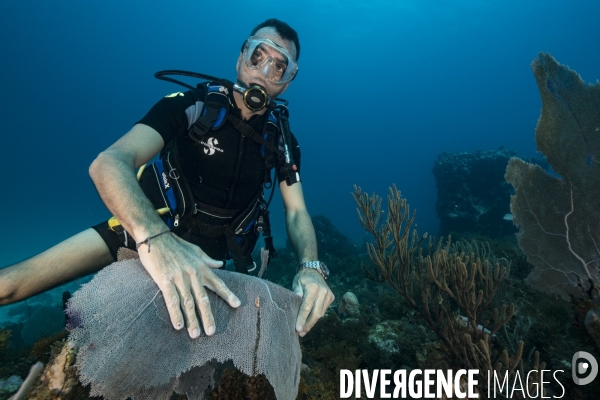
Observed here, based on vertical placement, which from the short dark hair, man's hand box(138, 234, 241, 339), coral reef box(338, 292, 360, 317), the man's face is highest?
the short dark hair

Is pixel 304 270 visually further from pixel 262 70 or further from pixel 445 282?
pixel 262 70

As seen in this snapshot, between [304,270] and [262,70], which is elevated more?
[262,70]

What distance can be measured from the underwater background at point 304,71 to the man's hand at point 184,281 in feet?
167

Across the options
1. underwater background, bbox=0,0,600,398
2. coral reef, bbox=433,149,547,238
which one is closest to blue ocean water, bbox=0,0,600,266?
underwater background, bbox=0,0,600,398

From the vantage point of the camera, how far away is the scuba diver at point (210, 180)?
2.08 meters

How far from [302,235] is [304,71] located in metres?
134

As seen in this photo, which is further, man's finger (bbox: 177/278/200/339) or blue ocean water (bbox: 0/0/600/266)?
blue ocean water (bbox: 0/0/600/266)

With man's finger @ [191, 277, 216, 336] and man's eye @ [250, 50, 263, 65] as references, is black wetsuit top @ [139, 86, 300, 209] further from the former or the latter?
man's finger @ [191, 277, 216, 336]

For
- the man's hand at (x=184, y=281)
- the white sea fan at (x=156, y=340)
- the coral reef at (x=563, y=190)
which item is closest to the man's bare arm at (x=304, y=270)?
the white sea fan at (x=156, y=340)

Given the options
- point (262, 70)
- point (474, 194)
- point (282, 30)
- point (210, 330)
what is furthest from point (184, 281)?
point (474, 194)

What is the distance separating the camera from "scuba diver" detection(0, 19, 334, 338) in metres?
2.08

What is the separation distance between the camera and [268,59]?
368 cm

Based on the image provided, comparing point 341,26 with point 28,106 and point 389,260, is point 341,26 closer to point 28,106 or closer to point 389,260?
point 389,260

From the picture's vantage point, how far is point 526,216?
4.51m
